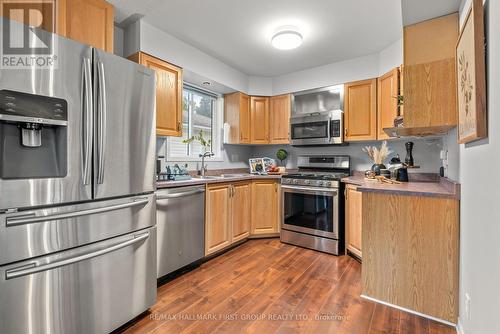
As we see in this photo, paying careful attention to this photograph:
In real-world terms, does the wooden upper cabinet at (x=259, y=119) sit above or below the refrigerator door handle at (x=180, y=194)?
above

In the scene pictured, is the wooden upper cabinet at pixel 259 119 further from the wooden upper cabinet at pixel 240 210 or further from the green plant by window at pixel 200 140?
the wooden upper cabinet at pixel 240 210

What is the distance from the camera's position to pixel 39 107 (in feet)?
3.96

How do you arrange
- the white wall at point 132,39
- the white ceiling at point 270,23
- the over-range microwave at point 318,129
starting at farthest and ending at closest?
the over-range microwave at point 318,129, the white wall at point 132,39, the white ceiling at point 270,23

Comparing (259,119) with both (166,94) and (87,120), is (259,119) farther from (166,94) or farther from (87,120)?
(87,120)

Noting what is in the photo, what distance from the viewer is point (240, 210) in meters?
3.21

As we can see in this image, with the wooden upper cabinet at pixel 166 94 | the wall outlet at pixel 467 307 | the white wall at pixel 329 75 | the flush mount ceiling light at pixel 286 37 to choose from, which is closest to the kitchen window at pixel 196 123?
the wooden upper cabinet at pixel 166 94

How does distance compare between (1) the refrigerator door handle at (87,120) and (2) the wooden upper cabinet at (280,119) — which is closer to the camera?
(1) the refrigerator door handle at (87,120)

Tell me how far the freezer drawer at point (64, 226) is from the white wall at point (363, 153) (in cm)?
280

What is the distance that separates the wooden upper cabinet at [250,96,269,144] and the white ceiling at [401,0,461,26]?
236cm

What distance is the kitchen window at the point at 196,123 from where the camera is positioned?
10.4ft

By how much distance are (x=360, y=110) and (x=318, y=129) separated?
596 millimetres

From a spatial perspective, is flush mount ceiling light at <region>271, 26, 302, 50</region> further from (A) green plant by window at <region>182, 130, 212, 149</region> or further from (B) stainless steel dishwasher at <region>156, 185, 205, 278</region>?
(B) stainless steel dishwasher at <region>156, 185, 205, 278</region>

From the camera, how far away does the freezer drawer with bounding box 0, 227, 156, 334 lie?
116 cm

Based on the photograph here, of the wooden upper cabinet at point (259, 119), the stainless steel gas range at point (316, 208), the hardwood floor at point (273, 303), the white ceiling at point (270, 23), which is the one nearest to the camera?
the hardwood floor at point (273, 303)
